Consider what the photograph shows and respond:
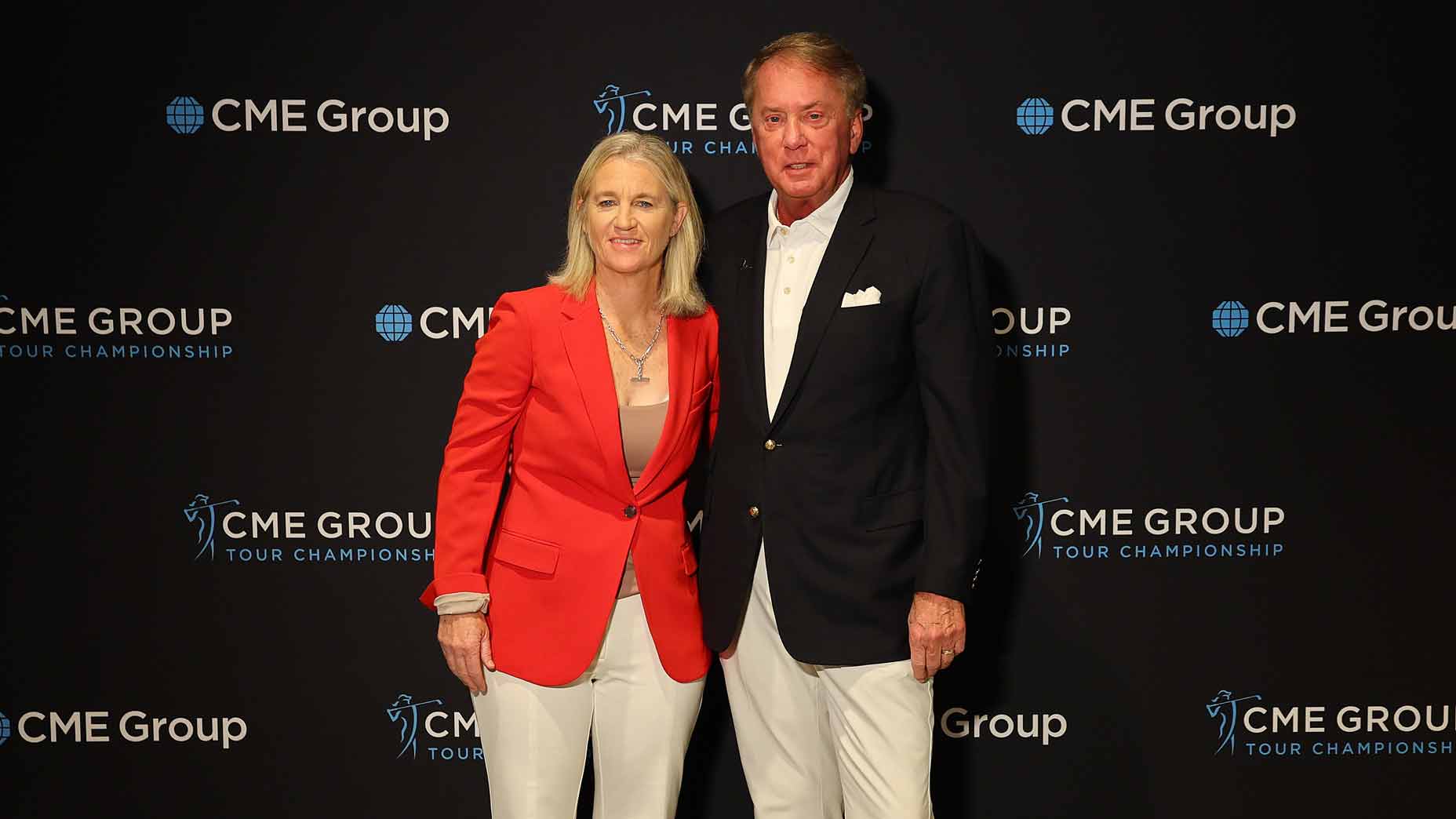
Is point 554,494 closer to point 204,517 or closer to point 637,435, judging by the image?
point 637,435

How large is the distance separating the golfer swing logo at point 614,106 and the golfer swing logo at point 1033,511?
1494 mm

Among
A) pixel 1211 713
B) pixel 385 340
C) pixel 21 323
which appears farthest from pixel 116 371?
pixel 1211 713

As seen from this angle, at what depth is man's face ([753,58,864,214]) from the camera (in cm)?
235

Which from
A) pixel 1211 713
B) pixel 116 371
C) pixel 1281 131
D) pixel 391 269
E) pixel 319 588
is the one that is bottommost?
pixel 1211 713

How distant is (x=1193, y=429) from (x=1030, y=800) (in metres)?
1.15

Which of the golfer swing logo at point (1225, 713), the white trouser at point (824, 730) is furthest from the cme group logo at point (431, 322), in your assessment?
the golfer swing logo at point (1225, 713)

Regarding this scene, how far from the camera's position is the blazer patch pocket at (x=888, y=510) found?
2.36 m

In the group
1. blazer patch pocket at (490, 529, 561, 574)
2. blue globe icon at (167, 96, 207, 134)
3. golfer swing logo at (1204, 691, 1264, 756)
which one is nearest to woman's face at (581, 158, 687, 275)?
blazer patch pocket at (490, 529, 561, 574)

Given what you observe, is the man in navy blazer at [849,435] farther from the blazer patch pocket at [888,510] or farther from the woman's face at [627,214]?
the woman's face at [627,214]

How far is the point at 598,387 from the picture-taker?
7.69 ft

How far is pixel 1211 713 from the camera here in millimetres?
3279

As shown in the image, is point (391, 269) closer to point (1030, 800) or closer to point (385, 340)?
point (385, 340)

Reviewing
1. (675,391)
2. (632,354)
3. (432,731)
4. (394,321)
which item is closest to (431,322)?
(394,321)

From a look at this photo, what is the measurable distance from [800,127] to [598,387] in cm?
67
